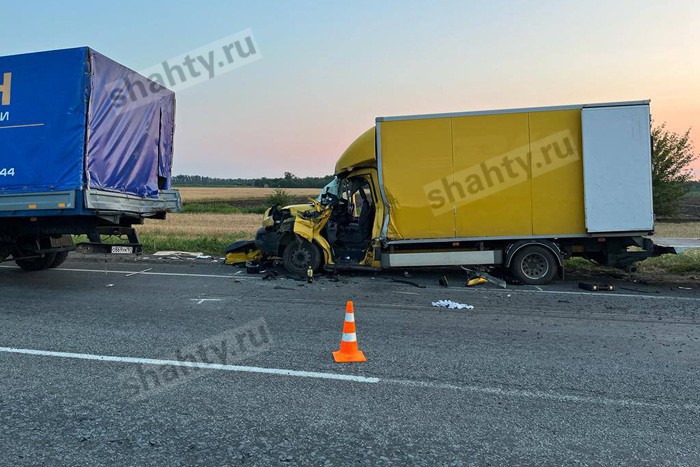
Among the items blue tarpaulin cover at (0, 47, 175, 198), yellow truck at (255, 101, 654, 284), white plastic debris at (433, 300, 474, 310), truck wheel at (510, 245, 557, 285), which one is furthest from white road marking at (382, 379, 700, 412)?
blue tarpaulin cover at (0, 47, 175, 198)

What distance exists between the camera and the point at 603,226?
9.15 meters

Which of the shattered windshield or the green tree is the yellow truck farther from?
the green tree

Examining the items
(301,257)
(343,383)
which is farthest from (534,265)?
(343,383)

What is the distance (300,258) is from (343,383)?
6.04 m

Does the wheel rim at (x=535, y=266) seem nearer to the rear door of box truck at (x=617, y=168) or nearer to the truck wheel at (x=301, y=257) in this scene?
the rear door of box truck at (x=617, y=168)

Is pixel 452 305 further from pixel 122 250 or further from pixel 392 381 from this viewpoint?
pixel 122 250

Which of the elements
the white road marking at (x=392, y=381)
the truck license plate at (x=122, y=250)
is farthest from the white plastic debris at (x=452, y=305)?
the truck license plate at (x=122, y=250)

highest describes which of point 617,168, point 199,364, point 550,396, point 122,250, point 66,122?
point 66,122

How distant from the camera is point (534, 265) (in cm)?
951

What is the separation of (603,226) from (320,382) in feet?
23.7

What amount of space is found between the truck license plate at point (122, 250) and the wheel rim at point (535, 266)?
7.32 meters

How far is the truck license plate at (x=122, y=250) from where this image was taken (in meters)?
8.37

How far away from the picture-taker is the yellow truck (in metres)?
9.07

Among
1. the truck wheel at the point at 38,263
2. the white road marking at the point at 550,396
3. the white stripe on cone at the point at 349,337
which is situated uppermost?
the truck wheel at the point at 38,263
